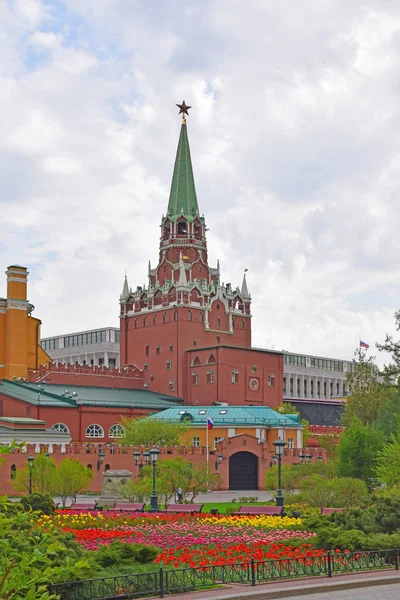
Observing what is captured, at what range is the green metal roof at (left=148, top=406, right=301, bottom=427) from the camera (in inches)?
2662

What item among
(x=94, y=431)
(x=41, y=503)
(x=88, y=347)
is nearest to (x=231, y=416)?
(x=94, y=431)

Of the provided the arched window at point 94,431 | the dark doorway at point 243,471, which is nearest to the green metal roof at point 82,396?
the arched window at point 94,431

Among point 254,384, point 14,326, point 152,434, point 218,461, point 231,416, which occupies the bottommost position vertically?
point 218,461

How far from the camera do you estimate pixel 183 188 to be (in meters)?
91.2

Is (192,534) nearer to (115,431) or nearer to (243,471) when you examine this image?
(243,471)

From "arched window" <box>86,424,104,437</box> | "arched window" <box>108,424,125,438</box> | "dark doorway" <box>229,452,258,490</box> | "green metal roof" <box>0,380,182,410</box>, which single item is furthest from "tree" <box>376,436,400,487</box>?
"arched window" <box>108,424,125,438</box>

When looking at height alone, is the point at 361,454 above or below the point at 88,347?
below

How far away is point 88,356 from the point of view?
13775 centimetres

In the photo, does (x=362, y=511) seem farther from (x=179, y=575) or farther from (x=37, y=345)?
(x=37, y=345)

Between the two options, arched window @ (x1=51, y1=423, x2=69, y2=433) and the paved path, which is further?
arched window @ (x1=51, y1=423, x2=69, y2=433)

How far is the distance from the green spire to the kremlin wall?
11 cm

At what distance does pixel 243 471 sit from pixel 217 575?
158 ft

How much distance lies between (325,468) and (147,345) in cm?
4023

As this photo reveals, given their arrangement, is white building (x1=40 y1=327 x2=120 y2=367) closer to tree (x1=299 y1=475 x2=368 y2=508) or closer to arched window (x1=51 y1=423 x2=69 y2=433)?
arched window (x1=51 y1=423 x2=69 y2=433)
